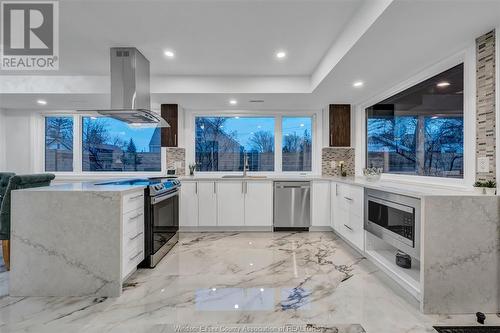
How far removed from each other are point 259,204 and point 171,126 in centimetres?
202

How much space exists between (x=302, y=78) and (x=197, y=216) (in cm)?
274

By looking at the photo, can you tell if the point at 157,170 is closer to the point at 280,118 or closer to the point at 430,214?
the point at 280,118

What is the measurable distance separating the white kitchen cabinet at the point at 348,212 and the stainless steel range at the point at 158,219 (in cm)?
240

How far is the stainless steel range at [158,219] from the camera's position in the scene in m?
2.89

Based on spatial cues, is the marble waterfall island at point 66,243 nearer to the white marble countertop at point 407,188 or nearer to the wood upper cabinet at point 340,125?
the white marble countertop at point 407,188

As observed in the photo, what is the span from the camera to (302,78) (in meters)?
3.91

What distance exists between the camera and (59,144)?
5227 millimetres

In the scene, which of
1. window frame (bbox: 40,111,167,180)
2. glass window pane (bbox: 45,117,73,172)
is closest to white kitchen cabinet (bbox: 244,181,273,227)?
window frame (bbox: 40,111,167,180)

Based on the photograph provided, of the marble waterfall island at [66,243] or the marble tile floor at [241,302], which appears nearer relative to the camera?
the marble tile floor at [241,302]

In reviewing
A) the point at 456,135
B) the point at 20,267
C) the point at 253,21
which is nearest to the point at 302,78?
the point at 253,21

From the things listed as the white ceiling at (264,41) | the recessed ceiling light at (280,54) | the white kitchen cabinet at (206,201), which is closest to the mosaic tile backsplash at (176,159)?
the white kitchen cabinet at (206,201)

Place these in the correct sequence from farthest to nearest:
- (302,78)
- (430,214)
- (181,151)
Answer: (181,151)
(302,78)
(430,214)

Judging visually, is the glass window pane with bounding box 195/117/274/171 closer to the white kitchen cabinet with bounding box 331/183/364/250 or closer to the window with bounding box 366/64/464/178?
the white kitchen cabinet with bounding box 331/183/364/250

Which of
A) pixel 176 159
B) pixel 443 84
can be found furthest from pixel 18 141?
pixel 443 84
